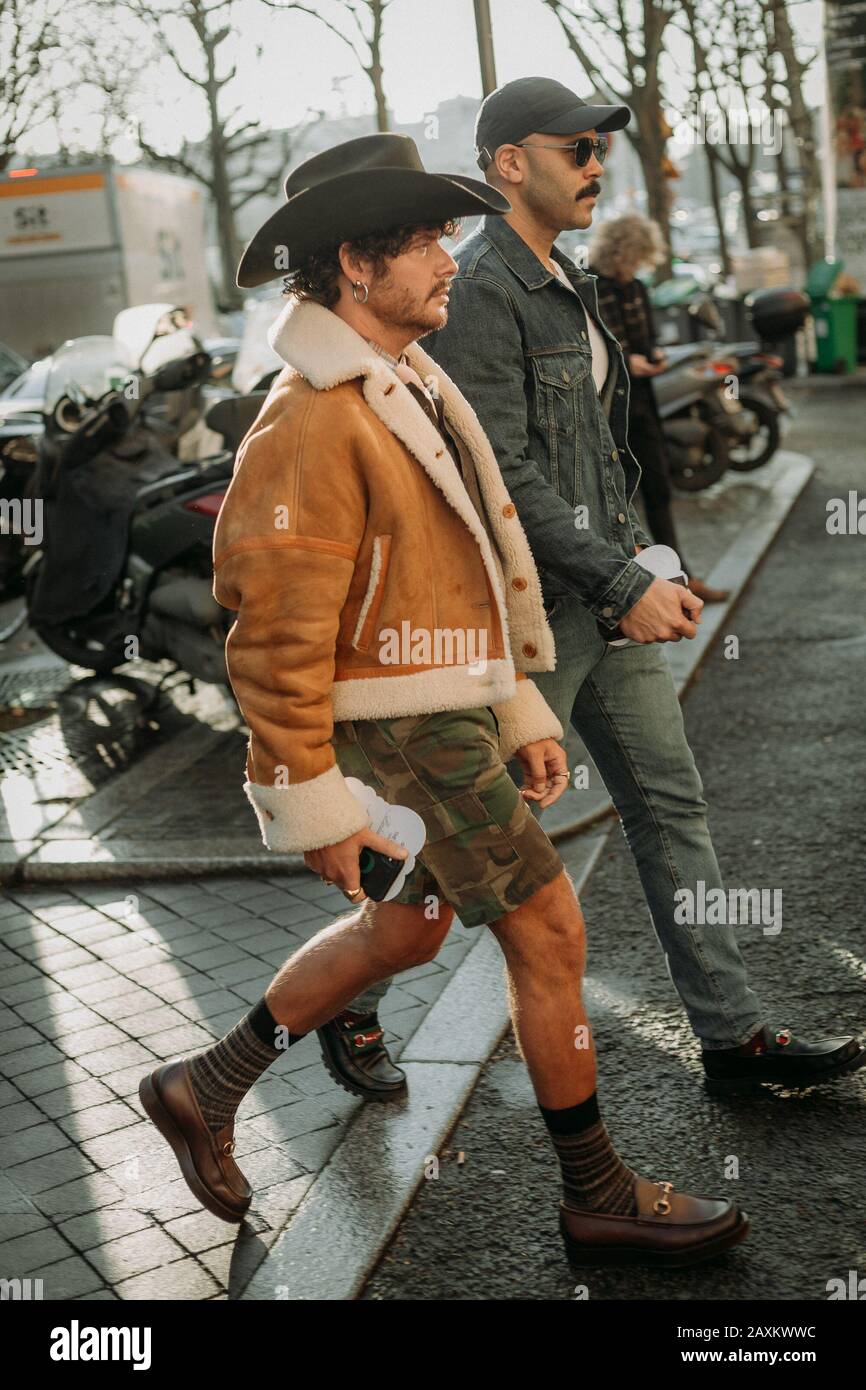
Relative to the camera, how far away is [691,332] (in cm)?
1908

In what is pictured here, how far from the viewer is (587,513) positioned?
3443mm

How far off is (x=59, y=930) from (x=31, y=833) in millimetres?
839

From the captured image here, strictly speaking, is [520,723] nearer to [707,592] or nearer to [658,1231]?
[658,1231]

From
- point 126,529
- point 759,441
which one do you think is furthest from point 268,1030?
point 759,441

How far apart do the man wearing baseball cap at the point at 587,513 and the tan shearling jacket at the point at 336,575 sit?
0.39m

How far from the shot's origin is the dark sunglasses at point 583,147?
11.2ft

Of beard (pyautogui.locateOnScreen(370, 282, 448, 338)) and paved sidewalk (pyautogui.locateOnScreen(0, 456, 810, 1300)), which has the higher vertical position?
beard (pyautogui.locateOnScreen(370, 282, 448, 338))

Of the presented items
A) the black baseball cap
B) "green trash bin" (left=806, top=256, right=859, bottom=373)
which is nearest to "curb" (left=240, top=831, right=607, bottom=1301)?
the black baseball cap

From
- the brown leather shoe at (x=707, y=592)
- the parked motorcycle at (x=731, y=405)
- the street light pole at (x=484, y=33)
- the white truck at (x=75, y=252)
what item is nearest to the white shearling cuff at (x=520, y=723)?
the street light pole at (x=484, y=33)

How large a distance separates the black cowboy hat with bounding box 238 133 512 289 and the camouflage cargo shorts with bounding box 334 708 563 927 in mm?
814

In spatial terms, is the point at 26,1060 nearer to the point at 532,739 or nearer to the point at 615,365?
the point at 532,739

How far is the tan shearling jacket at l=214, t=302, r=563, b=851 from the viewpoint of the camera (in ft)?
8.96

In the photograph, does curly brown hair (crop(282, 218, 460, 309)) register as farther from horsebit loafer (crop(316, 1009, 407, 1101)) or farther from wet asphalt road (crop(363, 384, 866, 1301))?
wet asphalt road (crop(363, 384, 866, 1301))
